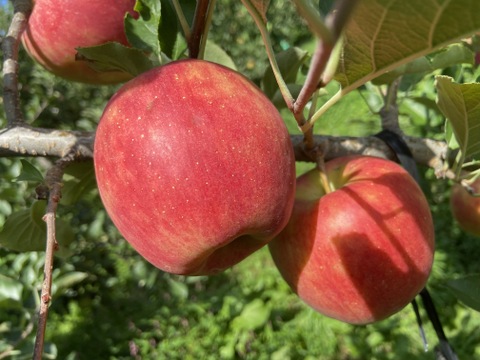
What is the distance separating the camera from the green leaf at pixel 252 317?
1.89 m

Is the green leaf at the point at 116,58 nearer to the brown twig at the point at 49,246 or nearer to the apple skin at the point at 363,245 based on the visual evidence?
the brown twig at the point at 49,246

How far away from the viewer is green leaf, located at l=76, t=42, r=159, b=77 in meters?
0.57

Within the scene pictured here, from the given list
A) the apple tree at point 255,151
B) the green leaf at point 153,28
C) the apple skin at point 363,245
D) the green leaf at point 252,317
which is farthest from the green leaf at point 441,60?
the green leaf at point 252,317

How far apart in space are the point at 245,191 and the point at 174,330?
165 cm

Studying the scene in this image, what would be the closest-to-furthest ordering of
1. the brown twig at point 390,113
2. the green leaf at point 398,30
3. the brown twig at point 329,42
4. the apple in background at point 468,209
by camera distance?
1. the brown twig at point 329,42
2. the green leaf at point 398,30
3. the brown twig at point 390,113
4. the apple in background at point 468,209

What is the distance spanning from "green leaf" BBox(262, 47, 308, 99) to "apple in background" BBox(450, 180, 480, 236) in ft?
1.44

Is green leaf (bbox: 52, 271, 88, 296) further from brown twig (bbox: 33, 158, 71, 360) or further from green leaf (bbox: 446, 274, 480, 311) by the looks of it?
green leaf (bbox: 446, 274, 480, 311)

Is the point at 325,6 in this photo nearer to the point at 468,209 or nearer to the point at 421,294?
the point at 421,294

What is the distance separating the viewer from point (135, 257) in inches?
79.7

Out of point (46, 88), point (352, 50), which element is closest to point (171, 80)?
point (352, 50)

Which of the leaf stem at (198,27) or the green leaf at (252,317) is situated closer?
the leaf stem at (198,27)

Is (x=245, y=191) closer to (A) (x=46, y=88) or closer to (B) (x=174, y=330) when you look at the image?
(B) (x=174, y=330)

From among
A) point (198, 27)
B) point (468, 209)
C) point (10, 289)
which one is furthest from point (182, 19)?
point (10, 289)

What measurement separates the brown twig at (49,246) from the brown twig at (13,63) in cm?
12
